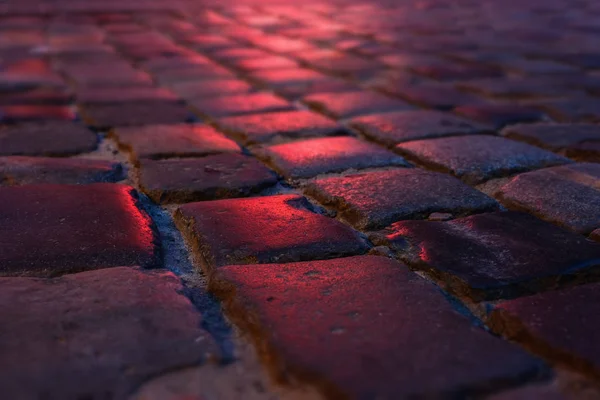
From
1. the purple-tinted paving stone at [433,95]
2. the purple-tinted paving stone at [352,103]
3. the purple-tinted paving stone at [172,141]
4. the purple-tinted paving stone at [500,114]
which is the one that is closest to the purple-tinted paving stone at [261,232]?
the purple-tinted paving stone at [172,141]

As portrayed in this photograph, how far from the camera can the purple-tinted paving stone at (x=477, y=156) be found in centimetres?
177

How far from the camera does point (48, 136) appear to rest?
2.01 meters

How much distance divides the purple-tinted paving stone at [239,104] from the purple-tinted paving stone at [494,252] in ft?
3.72

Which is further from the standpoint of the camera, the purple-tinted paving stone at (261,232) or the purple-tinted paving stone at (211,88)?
the purple-tinted paving stone at (211,88)

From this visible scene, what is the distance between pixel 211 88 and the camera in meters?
2.72

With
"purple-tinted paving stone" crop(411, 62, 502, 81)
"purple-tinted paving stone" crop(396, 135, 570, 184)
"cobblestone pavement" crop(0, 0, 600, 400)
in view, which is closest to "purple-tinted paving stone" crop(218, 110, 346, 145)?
"cobblestone pavement" crop(0, 0, 600, 400)

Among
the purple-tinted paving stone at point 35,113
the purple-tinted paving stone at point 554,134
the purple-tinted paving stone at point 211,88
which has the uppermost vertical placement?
the purple-tinted paving stone at point 554,134

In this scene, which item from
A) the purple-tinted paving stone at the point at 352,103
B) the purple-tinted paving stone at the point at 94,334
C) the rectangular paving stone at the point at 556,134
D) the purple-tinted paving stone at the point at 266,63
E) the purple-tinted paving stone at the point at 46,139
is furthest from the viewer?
the purple-tinted paving stone at the point at 266,63

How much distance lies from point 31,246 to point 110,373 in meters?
0.48

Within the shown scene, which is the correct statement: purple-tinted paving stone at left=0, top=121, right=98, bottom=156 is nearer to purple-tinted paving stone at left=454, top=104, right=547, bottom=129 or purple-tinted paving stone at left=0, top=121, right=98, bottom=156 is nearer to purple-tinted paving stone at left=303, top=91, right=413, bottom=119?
purple-tinted paving stone at left=303, top=91, right=413, bottom=119

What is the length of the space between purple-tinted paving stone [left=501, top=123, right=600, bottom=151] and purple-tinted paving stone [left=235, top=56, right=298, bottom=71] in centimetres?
138

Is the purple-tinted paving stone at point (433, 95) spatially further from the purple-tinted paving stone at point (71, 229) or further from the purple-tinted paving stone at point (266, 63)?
the purple-tinted paving stone at point (71, 229)

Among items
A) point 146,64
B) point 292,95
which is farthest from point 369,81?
point 146,64

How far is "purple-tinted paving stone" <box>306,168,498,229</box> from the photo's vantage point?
1.48 m
